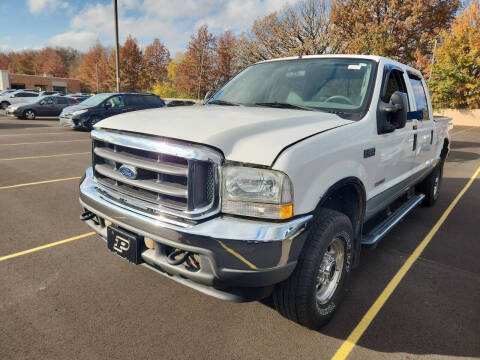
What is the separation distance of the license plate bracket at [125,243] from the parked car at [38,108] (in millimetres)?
21697

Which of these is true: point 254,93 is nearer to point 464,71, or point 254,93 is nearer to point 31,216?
point 31,216

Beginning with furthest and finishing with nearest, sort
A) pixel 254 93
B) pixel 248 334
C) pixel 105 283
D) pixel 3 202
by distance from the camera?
Answer: pixel 3 202, pixel 254 93, pixel 105 283, pixel 248 334

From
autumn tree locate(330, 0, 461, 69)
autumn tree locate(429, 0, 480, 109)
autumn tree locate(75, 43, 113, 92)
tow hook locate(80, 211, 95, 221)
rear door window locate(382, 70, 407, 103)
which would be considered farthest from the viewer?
autumn tree locate(75, 43, 113, 92)

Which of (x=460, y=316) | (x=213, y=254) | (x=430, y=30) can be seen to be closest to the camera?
(x=213, y=254)

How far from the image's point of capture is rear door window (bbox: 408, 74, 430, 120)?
432 centimetres

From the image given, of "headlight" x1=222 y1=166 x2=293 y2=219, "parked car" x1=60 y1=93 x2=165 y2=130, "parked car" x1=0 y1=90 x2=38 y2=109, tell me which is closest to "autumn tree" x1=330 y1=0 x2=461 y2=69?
"parked car" x1=60 y1=93 x2=165 y2=130

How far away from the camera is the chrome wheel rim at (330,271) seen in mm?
2525

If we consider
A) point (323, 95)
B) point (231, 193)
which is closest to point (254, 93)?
point (323, 95)

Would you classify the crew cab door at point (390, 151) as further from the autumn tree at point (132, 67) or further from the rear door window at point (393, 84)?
the autumn tree at point (132, 67)

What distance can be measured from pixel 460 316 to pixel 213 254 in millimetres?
2273

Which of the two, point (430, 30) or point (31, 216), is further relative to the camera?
point (430, 30)

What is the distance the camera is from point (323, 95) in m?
3.19

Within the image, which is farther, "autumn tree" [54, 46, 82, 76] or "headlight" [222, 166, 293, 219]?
"autumn tree" [54, 46, 82, 76]

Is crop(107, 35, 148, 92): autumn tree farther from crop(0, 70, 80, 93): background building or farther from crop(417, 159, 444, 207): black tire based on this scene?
crop(417, 159, 444, 207): black tire
